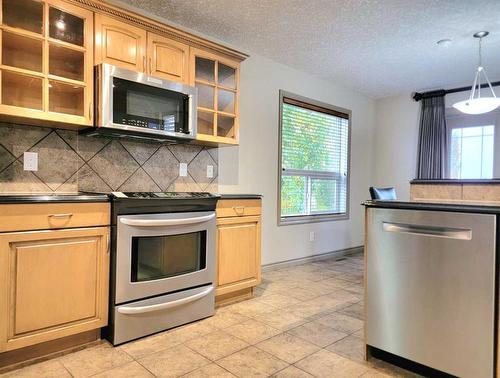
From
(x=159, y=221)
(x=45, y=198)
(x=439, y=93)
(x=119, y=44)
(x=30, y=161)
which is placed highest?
(x=439, y=93)

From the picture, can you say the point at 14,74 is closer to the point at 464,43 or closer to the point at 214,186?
the point at 214,186

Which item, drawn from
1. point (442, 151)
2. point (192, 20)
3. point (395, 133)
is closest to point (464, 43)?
point (442, 151)

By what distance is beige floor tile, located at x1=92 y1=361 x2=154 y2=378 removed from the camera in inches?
69.0

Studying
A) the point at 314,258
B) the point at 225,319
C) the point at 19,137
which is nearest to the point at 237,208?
the point at 225,319

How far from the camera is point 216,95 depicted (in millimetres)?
2949

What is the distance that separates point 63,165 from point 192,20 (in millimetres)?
1646

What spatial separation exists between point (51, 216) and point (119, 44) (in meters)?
1.25

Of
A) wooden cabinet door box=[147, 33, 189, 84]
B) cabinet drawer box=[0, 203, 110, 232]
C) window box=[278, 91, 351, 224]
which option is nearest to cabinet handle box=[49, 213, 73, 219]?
cabinet drawer box=[0, 203, 110, 232]

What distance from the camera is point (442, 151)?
4691 mm

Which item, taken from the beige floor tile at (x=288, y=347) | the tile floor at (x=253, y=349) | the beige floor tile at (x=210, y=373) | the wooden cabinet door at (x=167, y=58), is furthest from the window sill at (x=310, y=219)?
the beige floor tile at (x=210, y=373)

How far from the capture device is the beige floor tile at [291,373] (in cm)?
179

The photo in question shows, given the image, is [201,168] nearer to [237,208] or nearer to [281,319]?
[237,208]

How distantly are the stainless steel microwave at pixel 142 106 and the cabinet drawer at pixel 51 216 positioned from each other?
0.56 meters

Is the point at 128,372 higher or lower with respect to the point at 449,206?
lower
